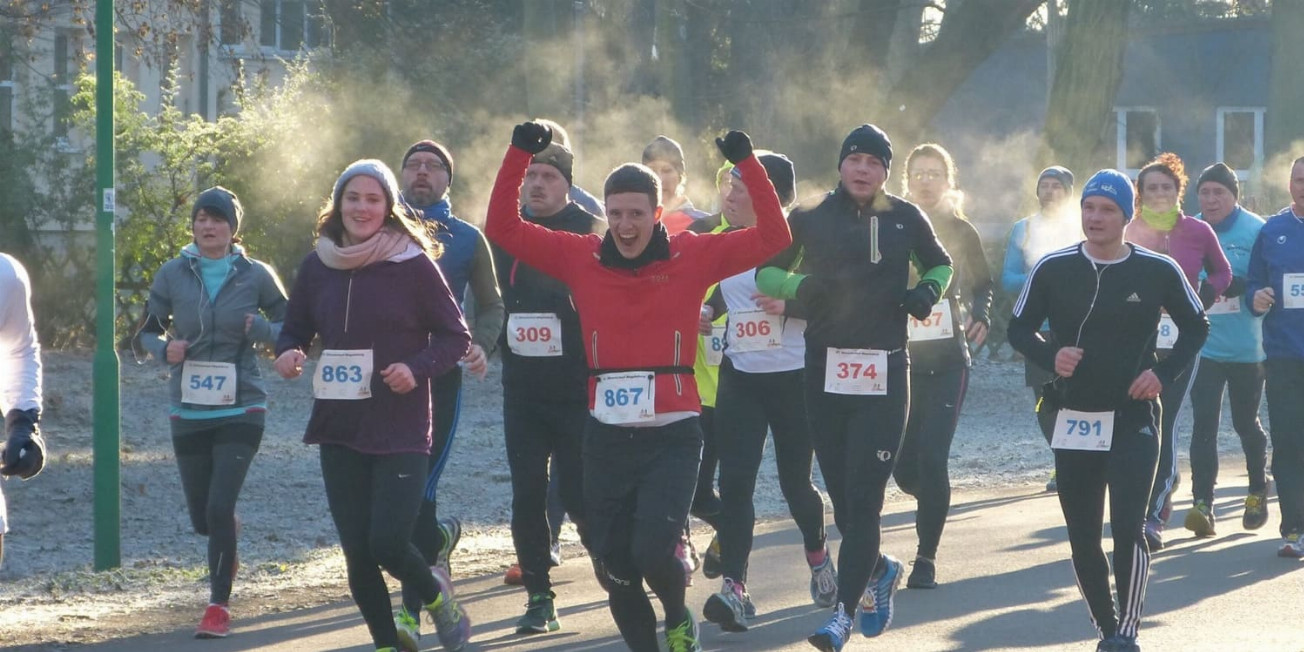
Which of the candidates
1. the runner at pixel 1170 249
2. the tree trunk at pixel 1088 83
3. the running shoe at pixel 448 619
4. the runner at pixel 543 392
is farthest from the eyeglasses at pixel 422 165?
the tree trunk at pixel 1088 83

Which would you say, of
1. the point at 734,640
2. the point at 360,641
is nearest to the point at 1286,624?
the point at 734,640

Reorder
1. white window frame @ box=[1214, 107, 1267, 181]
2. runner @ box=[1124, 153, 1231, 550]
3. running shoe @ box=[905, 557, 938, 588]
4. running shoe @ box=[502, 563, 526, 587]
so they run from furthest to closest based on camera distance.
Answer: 1. white window frame @ box=[1214, 107, 1267, 181]
2. runner @ box=[1124, 153, 1231, 550]
3. running shoe @ box=[502, 563, 526, 587]
4. running shoe @ box=[905, 557, 938, 588]

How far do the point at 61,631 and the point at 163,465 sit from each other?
5.60 meters

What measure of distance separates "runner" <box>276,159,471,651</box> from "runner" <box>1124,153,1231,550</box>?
4.60 m

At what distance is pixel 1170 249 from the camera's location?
10.0m

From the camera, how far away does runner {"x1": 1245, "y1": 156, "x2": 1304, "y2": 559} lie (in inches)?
380

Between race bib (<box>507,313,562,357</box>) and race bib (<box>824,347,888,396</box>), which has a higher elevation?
race bib (<box>507,313,562,357</box>)

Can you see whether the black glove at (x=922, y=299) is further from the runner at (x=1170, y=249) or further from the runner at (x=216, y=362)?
the runner at (x=1170, y=249)

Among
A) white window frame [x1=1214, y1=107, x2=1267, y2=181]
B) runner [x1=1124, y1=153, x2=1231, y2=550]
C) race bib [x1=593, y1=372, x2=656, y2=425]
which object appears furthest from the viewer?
white window frame [x1=1214, y1=107, x2=1267, y2=181]

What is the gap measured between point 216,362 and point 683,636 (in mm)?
2627

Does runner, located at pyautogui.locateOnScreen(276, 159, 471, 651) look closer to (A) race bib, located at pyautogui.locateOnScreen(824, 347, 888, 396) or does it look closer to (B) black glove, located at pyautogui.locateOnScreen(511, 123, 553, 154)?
(B) black glove, located at pyautogui.locateOnScreen(511, 123, 553, 154)

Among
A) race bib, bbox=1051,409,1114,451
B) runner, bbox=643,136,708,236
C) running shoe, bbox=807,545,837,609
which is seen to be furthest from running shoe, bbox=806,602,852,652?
runner, bbox=643,136,708,236

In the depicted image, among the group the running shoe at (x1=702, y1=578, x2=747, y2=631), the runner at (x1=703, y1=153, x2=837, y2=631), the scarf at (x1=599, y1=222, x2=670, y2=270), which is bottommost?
the running shoe at (x1=702, y1=578, x2=747, y2=631)

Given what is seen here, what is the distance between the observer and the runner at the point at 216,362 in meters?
7.68
